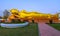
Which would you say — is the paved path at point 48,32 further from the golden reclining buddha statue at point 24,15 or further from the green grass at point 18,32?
the golden reclining buddha statue at point 24,15

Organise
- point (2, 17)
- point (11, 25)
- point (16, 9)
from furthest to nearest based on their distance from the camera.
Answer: point (2, 17) → point (16, 9) → point (11, 25)

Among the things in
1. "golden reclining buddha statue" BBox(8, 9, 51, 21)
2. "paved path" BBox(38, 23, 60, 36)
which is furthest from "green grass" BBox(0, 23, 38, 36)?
"golden reclining buddha statue" BBox(8, 9, 51, 21)

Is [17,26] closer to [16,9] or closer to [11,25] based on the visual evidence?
[11,25]

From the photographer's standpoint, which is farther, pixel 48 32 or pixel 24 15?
pixel 24 15

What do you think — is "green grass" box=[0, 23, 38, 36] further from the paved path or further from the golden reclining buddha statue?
the golden reclining buddha statue

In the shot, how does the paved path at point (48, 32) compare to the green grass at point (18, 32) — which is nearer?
the paved path at point (48, 32)

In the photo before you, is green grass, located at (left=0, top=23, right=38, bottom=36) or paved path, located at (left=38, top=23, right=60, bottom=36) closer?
paved path, located at (left=38, top=23, right=60, bottom=36)

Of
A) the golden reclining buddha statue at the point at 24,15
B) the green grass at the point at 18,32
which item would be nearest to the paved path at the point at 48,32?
the green grass at the point at 18,32

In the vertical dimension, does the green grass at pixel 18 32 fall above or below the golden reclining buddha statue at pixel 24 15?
below

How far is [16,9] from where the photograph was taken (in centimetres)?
1731

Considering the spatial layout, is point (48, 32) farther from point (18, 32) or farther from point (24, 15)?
point (24, 15)

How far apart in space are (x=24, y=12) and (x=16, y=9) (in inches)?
45.3

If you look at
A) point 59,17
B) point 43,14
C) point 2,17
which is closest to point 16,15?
point 2,17

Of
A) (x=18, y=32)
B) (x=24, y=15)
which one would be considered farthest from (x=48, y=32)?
(x=24, y=15)
